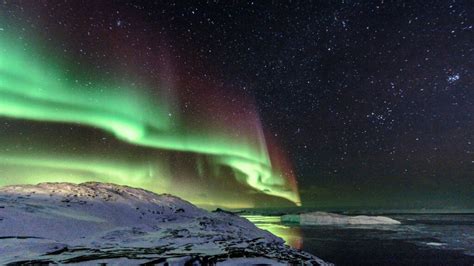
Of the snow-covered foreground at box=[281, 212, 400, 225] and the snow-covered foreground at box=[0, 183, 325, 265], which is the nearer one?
the snow-covered foreground at box=[0, 183, 325, 265]

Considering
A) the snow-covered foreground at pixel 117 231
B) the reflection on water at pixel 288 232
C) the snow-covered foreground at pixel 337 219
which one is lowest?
the reflection on water at pixel 288 232

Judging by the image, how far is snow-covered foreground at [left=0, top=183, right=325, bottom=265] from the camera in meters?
10.5

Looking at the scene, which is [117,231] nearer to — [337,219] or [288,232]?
[288,232]

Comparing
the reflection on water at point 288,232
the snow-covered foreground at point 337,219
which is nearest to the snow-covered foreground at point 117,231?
the reflection on water at point 288,232

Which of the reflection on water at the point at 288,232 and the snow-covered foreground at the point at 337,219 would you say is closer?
the reflection on water at the point at 288,232

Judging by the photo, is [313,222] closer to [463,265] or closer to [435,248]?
[435,248]

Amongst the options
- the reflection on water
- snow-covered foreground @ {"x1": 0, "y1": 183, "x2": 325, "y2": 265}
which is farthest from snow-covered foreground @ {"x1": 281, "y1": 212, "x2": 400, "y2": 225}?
snow-covered foreground @ {"x1": 0, "y1": 183, "x2": 325, "y2": 265}

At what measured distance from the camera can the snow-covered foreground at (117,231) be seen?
10492 mm

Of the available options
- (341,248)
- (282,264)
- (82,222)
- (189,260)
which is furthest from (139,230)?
(341,248)

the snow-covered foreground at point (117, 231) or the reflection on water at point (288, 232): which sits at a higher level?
the snow-covered foreground at point (117, 231)

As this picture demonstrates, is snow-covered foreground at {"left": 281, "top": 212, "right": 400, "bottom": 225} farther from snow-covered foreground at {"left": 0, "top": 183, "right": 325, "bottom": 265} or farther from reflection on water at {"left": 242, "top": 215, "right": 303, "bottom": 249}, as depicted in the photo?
snow-covered foreground at {"left": 0, "top": 183, "right": 325, "bottom": 265}

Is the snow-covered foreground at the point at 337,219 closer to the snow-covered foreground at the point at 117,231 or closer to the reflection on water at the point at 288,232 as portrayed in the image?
the reflection on water at the point at 288,232

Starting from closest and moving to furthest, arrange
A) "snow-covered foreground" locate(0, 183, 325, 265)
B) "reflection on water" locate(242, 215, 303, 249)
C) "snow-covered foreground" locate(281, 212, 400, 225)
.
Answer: "snow-covered foreground" locate(0, 183, 325, 265), "reflection on water" locate(242, 215, 303, 249), "snow-covered foreground" locate(281, 212, 400, 225)

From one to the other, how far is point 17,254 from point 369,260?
54.6ft
